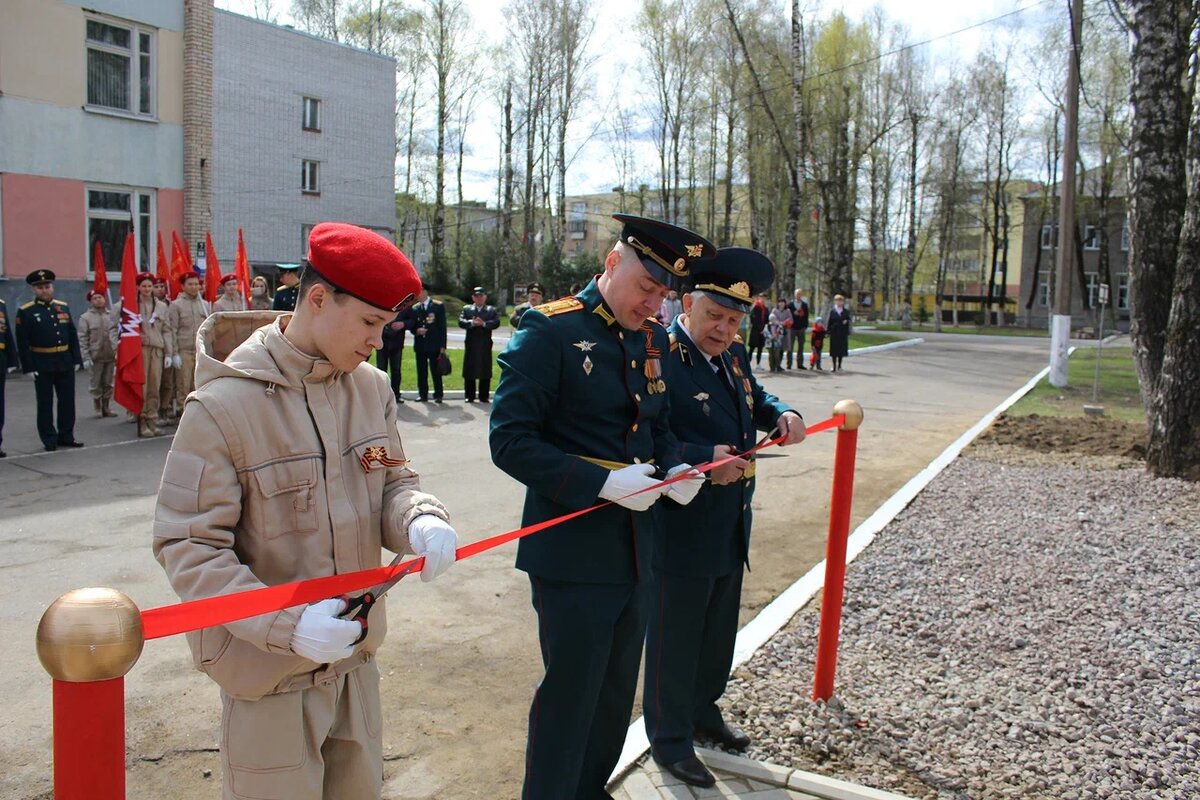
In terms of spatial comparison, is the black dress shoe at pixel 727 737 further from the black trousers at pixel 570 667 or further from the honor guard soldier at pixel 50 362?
the honor guard soldier at pixel 50 362

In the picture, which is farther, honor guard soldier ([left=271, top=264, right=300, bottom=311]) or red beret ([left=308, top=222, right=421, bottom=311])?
honor guard soldier ([left=271, top=264, right=300, bottom=311])

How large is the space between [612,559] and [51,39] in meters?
20.3

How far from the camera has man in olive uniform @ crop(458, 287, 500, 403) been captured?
15.2 m

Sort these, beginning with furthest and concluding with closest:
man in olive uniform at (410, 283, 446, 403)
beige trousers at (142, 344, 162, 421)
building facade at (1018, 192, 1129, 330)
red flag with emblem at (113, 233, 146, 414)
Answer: building facade at (1018, 192, 1129, 330)
man in olive uniform at (410, 283, 446, 403)
beige trousers at (142, 344, 162, 421)
red flag with emblem at (113, 233, 146, 414)

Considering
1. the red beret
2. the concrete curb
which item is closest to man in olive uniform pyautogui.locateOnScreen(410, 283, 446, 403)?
the concrete curb

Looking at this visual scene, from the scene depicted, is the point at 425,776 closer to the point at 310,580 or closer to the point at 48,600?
the point at 310,580

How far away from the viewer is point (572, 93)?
4678cm

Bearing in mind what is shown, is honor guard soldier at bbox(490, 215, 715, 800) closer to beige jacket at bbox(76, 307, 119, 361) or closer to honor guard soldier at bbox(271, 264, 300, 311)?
honor guard soldier at bbox(271, 264, 300, 311)

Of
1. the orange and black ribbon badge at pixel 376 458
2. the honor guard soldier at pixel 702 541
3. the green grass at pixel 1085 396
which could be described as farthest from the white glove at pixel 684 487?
the green grass at pixel 1085 396

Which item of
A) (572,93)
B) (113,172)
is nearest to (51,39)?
(113,172)

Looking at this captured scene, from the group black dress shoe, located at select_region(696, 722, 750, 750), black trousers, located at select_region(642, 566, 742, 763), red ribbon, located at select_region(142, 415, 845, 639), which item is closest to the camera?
red ribbon, located at select_region(142, 415, 845, 639)

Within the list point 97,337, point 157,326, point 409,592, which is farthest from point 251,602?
point 97,337

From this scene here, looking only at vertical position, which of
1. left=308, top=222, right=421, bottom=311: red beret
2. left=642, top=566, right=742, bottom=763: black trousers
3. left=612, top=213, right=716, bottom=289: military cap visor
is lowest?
left=642, top=566, right=742, bottom=763: black trousers

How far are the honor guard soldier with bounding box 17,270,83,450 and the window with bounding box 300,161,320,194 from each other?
2326 cm
